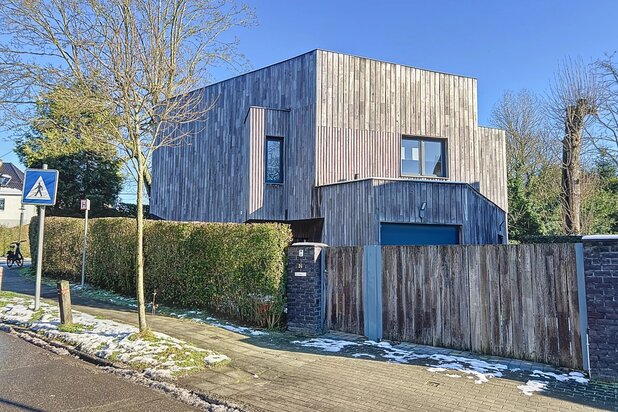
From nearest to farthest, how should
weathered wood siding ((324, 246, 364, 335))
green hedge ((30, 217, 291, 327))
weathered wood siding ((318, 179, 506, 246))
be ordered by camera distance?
weathered wood siding ((324, 246, 364, 335))
green hedge ((30, 217, 291, 327))
weathered wood siding ((318, 179, 506, 246))

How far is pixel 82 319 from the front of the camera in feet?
27.9

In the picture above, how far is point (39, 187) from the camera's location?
30.8 ft

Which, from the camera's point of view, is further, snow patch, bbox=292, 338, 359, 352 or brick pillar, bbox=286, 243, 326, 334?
brick pillar, bbox=286, 243, 326, 334

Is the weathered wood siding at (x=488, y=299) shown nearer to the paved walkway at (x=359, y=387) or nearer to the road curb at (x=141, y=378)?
the paved walkway at (x=359, y=387)

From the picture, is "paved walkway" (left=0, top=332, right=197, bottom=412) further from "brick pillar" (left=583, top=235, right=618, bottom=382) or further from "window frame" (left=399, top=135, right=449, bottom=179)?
"window frame" (left=399, top=135, right=449, bottom=179)

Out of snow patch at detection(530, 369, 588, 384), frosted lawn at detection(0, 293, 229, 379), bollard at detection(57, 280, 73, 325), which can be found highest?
bollard at detection(57, 280, 73, 325)

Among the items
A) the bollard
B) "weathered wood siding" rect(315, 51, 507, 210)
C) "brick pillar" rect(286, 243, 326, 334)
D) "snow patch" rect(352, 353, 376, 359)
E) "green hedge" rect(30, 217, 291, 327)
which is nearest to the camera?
"snow patch" rect(352, 353, 376, 359)

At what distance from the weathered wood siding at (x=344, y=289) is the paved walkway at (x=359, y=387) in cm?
123

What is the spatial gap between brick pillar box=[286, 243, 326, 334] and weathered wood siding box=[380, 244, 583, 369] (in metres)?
1.26

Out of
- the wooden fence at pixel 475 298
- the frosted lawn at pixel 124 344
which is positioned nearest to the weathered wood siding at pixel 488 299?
the wooden fence at pixel 475 298

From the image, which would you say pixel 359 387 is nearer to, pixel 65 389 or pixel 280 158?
pixel 65 389

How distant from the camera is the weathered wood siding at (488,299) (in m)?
5.97

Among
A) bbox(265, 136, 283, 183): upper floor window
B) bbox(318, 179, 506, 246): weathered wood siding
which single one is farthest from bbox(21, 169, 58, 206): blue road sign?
bbox(318, 179, 506, 246): weathered wood siding

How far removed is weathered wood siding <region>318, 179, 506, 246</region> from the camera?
1226cm
